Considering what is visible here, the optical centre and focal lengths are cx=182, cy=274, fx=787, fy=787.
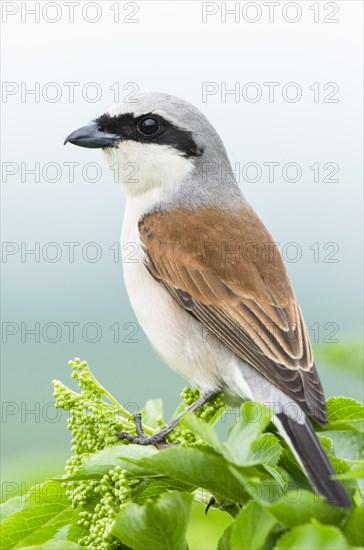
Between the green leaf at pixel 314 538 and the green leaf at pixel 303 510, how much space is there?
7 centimetres

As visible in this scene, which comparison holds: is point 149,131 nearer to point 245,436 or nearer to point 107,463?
point 107,463

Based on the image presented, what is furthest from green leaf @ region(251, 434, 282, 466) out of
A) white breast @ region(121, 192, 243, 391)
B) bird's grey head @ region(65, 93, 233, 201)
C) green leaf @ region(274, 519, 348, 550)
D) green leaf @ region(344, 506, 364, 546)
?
bird's grey head @ region(65, 93, 233, 201)

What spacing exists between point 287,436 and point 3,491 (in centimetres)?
93

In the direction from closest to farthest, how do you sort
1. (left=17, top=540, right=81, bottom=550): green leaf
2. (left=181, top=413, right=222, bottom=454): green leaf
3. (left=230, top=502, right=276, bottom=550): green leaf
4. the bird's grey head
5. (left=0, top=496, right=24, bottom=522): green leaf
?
(left=230, top=502, right=276, bottom=550): green leaf
(left=181, top=413, right=222, bottom=454): green leaf
(left=17, top=540, right=81, bottom=550): green leaf
(left=0, top=496, right=24, bottom=522): green leaf
the bird's grey head

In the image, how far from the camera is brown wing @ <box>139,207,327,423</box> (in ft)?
8.95

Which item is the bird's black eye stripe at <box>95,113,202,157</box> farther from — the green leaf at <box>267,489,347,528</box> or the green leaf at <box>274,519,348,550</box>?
the green leaf at <box>274,519,348,550</box>

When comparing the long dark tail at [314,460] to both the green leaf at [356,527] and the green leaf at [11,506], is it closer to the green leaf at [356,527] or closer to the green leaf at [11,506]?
→ the green leaf at [356,527]

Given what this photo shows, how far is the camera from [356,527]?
1.36 m

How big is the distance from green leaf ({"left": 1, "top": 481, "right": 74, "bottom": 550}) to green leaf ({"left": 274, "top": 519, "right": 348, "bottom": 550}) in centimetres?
80

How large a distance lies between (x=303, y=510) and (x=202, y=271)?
1825 mm

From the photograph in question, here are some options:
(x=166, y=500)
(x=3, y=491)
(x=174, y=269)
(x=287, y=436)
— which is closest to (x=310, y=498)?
(x=166, y=500)

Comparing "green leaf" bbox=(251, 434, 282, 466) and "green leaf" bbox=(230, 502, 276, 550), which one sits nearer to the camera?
"green leaf" bbox=(230, 502, 276, 550)

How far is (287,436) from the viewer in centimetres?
219

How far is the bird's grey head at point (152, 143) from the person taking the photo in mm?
3588
